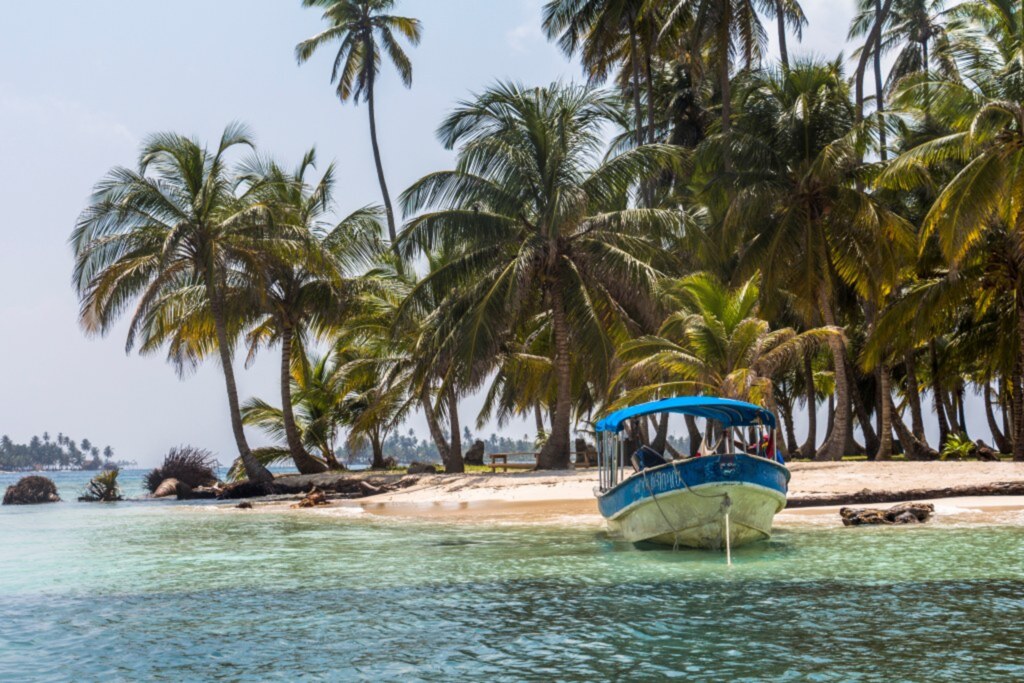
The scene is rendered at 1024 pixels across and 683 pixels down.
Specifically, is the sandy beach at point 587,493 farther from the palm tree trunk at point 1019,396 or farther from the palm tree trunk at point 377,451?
the palm tree trunk at point 377,451

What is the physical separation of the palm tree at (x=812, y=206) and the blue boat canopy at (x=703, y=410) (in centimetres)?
1287

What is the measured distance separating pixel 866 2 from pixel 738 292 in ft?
71.0

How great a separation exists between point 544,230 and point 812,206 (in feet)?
28.7

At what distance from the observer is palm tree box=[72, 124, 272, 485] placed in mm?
29438

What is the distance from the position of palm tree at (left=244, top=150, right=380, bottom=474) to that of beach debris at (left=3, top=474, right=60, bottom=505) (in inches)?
414

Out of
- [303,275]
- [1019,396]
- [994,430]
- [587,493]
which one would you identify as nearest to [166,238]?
[303,275]

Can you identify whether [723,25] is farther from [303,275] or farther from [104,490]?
[104,490]

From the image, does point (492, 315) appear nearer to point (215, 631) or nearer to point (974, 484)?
point (974, 484)

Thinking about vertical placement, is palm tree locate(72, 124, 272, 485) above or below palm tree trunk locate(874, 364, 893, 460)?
above

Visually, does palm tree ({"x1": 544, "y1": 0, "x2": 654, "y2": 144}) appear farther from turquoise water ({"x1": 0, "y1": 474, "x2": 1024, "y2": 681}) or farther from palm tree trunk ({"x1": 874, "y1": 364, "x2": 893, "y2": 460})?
turquoise water ({"x1": 0, "y1": 474, "x2": 1024, "y2": 681})

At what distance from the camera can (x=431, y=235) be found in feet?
90.9

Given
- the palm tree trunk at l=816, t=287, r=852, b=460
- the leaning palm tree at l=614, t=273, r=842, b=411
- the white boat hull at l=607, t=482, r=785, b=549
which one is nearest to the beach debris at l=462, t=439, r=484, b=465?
the leaning palm tree at l=614, t=273, r=842, b=411

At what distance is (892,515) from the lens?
16594 millimetres

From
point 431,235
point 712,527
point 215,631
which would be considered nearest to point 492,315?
point 431,235
